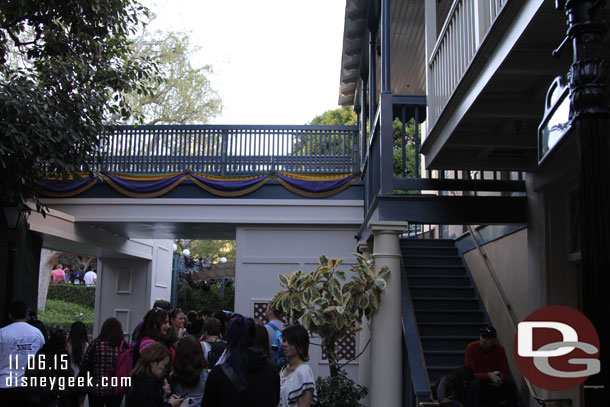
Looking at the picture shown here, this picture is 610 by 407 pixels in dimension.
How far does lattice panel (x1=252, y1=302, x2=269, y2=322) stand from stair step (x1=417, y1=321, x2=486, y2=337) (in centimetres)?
394

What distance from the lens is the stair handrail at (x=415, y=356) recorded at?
6.27 m

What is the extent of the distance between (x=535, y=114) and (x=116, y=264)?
13.0 m

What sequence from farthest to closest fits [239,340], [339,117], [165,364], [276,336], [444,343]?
[339,117], [444,343], [276,336], [165,364], [239,340]

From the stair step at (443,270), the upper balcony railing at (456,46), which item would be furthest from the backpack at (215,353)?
the stair step at (443,270)

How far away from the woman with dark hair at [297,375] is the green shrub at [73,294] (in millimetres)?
27709

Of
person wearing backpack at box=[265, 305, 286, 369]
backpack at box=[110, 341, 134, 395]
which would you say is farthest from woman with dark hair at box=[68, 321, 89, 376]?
person wearing backpack at box=[265, 305, 286, 369]

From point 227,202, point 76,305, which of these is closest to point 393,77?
point 227,202

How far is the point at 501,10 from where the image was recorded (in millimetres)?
4051

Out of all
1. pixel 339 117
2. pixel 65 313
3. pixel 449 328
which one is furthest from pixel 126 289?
pixel 339 117

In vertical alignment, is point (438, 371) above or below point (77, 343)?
below

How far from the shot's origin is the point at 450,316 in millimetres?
9133

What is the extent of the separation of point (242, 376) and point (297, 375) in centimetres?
63

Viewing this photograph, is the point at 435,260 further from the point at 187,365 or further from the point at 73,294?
the point at 73,294

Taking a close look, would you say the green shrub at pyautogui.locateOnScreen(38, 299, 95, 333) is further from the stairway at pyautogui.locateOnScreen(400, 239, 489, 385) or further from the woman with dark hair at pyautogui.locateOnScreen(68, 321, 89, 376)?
the woman with dark hair at pyautogui.locateOnScreen(68, 321, 89, 376)
